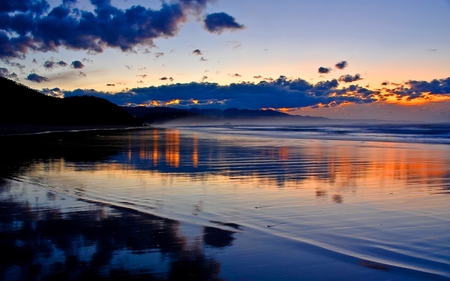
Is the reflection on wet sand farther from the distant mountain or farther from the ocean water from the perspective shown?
the distant mountain

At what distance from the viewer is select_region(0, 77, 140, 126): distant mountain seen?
106 m

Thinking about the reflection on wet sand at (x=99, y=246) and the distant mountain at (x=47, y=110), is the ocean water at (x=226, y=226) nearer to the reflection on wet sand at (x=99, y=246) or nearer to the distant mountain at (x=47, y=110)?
the reflection on wet sand at (x=99, y=246)

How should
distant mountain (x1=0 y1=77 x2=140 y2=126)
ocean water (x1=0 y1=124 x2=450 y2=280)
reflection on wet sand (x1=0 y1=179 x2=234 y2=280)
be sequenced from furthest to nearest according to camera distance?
distant mountain (x1=0 y1=77 x2=140 y2=126), ocean water (x1=0 y1=124 x2=450 y2=280), reflection on wet sand (x1=0 y1=179 x2=234 y2=280)

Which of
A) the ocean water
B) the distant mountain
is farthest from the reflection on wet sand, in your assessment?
the distant mountain

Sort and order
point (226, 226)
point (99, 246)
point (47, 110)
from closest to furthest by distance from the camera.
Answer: point (99, 246) → point (226, 226) → point (47, 110)

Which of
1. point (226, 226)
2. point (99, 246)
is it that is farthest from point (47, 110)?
point (99, 246)

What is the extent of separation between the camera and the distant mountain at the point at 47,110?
106 m

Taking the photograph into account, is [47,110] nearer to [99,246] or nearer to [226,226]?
[226,226]

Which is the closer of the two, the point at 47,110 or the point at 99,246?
the point at 99,246

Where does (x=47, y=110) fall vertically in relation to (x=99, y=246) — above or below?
above

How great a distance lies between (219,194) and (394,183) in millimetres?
5618

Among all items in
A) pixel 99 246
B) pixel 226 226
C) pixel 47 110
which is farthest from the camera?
pixel 47 110

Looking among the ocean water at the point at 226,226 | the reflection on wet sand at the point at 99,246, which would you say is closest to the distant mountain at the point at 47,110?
the ocean water at the point at 226,226

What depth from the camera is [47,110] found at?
12281cm
